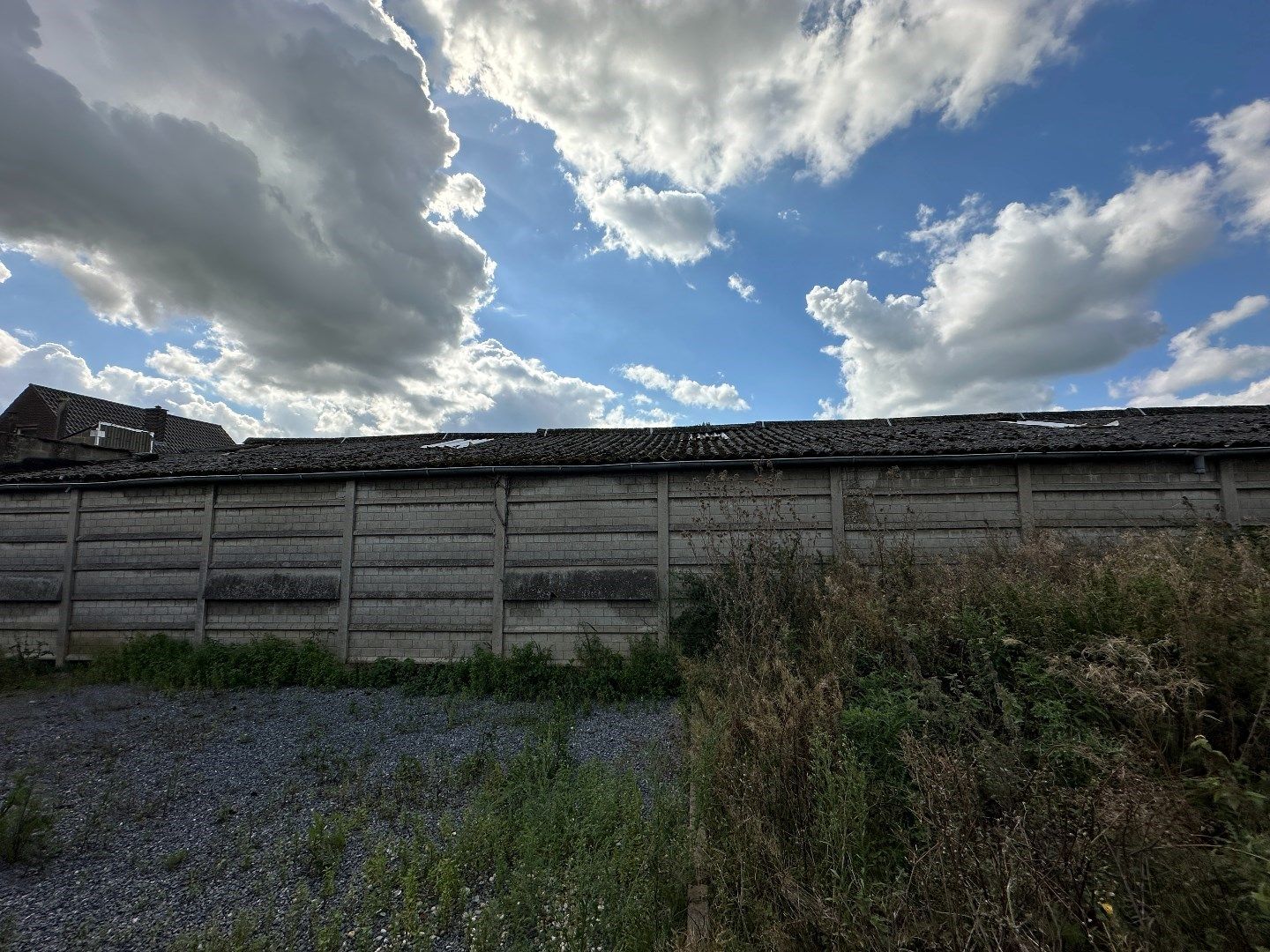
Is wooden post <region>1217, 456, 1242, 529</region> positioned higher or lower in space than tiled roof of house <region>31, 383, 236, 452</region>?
lower

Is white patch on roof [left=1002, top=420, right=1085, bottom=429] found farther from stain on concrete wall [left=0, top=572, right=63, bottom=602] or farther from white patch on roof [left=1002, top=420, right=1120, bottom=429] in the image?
stain on concrete wall [left=0, top=572, right=63, bottom=602]

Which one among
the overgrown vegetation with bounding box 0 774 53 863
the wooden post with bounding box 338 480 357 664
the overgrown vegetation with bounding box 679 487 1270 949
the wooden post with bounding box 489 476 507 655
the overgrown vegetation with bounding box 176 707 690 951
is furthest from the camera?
the wooden post with bounding box 338 480 357 664

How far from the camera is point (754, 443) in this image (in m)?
9.09

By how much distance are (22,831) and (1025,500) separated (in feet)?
33.4

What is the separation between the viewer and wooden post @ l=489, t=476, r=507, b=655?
25.9 feet

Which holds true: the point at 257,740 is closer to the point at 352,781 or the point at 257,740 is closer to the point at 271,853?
the point at 352,781

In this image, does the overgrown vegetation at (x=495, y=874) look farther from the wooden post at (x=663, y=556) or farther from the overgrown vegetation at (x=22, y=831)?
the wooden post at (x=663, y=556)

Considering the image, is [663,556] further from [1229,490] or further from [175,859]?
[1229,490]

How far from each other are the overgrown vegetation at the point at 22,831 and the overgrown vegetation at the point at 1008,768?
437 centimetres

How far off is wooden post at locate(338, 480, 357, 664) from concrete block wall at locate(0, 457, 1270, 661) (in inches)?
1.0

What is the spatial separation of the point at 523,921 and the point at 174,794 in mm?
3657

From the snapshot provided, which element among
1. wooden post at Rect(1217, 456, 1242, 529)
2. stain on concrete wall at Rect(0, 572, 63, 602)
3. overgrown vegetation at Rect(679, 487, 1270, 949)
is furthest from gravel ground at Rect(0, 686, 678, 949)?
wooden post at Rect(1217, 456, 1242, 529)

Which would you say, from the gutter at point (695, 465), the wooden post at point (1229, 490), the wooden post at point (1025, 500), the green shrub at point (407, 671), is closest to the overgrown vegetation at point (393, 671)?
the green shrub at point (407, 671)

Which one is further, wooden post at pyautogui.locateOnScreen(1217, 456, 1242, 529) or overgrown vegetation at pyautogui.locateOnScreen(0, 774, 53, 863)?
wooden post at pyautogui.locateOnScreen(1217, 456, 1242, 529)
